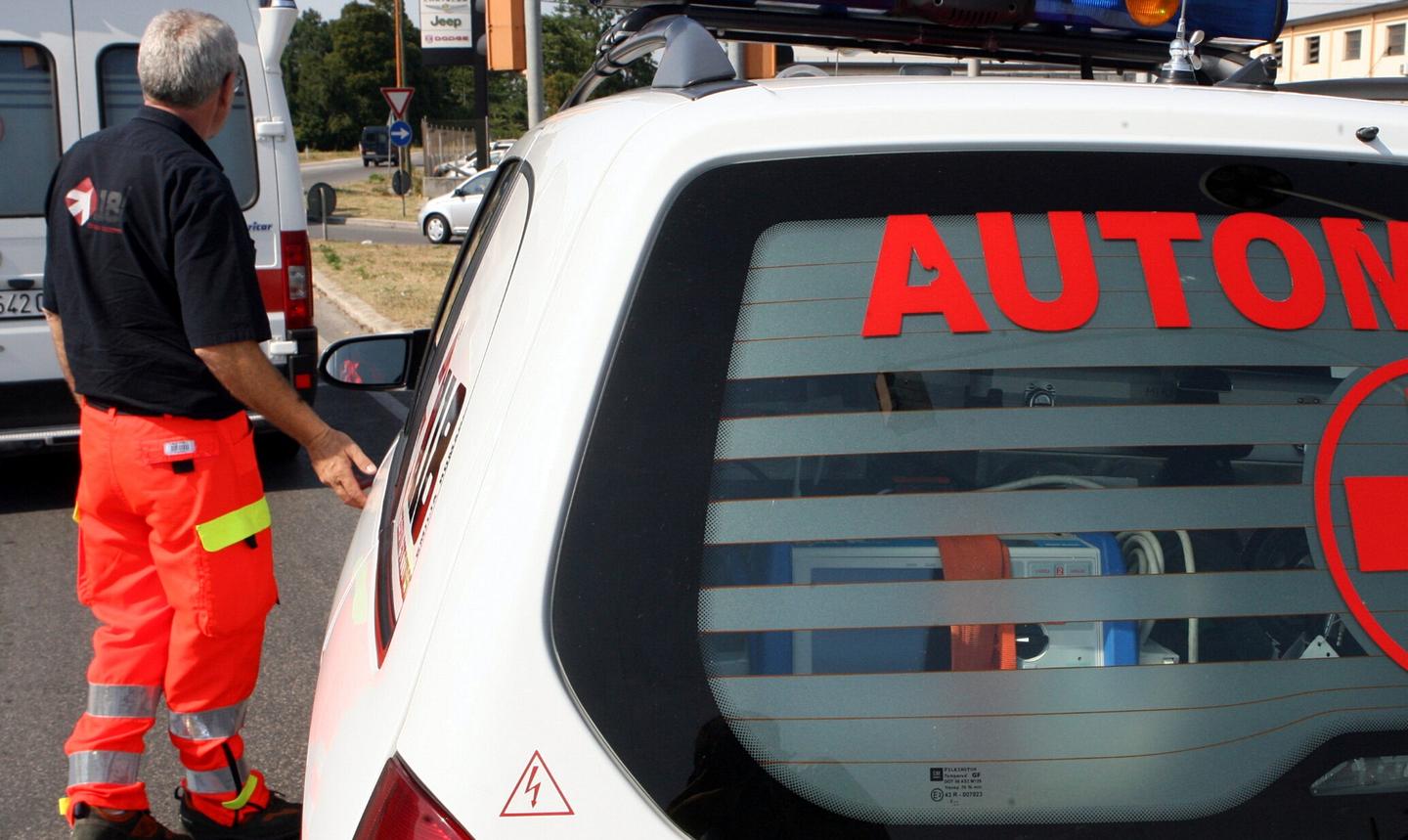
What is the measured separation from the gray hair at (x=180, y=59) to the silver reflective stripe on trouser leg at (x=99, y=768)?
1.52 metres

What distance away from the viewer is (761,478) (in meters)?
1.43

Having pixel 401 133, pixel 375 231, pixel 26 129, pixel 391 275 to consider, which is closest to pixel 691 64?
pixel 26 129

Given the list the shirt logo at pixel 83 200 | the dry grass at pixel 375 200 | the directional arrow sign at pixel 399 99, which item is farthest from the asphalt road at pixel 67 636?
the dry grass at pixel 375 200

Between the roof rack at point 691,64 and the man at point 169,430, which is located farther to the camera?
the man at point 169,430

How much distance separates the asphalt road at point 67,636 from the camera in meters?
3.88

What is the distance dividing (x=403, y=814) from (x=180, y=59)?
2296 mm

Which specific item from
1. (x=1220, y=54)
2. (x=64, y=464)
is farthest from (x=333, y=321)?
(x=1220, y=54)

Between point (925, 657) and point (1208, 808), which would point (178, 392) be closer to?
point (925, 657)

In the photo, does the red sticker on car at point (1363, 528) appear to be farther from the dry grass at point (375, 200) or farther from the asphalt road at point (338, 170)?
the asphalt road at point (338, 170)

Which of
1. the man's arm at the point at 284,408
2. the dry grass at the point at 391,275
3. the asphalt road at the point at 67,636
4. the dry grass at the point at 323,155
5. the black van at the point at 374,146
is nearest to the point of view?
the man's arm at the point at 284,408

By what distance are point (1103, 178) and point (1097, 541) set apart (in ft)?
1.33

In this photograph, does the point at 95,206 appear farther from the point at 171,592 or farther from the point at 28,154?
the point at 28,154

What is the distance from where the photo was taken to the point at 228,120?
6980 millimetres

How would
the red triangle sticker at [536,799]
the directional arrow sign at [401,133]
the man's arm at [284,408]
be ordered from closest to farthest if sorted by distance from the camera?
the red triangle sticker at [536,799] < the man's arm at [284,408] < the directional arrow sign at [401,133]
